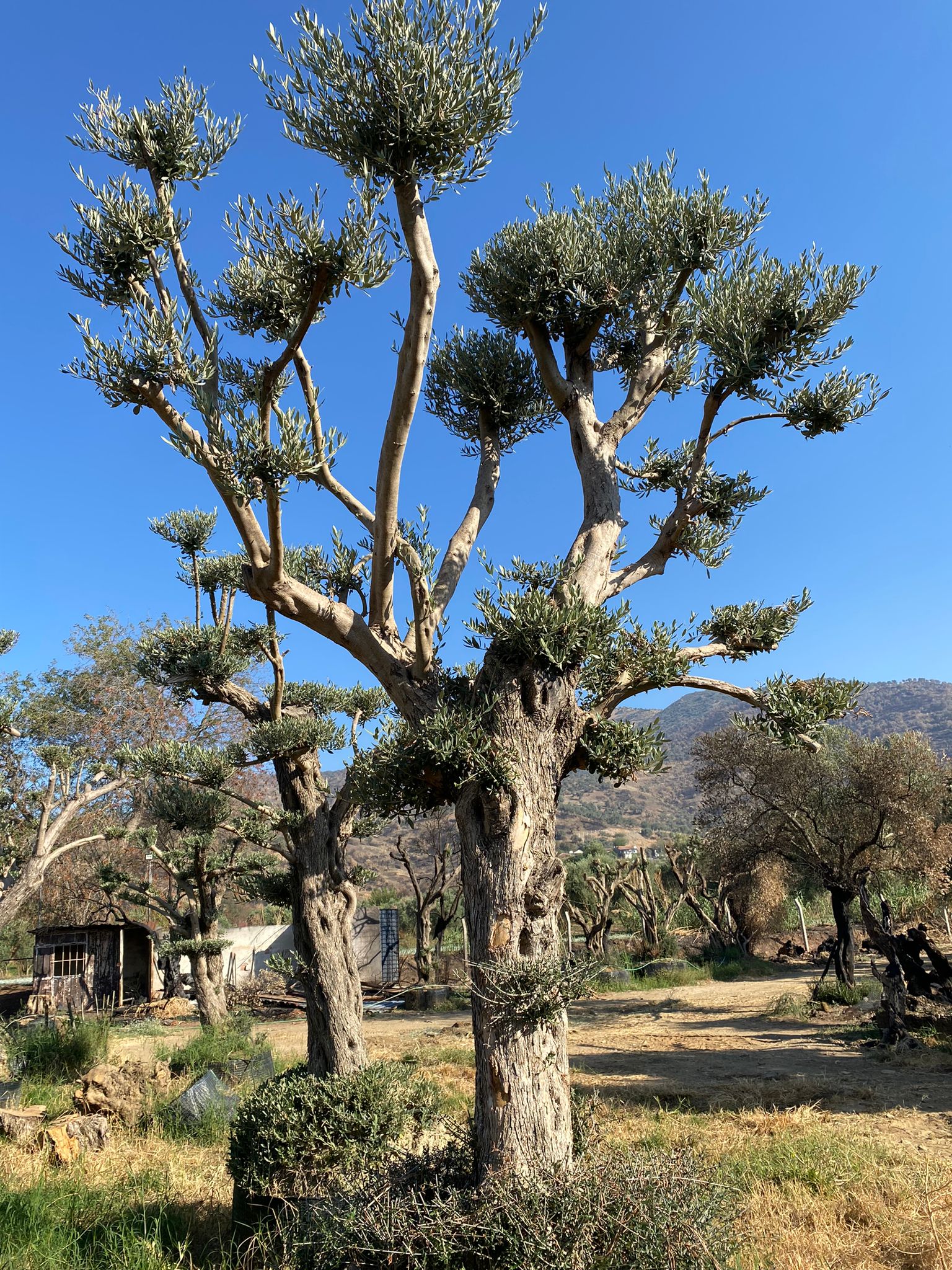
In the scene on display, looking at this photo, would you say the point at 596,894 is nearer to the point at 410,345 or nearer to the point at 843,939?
the point at 843,939

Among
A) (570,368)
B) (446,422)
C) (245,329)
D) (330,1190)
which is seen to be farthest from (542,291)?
(330,1190)

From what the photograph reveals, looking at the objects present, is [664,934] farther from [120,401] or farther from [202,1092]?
[120,401]

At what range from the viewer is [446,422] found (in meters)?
6.95

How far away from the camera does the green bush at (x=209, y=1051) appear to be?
1108 cm

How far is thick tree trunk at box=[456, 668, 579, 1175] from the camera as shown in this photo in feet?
12.9

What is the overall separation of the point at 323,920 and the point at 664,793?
9269 cm

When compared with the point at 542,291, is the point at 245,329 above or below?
below

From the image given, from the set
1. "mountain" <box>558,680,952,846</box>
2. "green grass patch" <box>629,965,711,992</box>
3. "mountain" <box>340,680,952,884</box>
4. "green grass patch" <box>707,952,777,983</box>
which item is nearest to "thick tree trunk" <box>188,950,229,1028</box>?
"green grass patch" <box>629,965,711,992</box>

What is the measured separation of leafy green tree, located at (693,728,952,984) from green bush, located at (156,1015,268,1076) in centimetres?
1077

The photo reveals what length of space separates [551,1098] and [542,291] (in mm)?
5228

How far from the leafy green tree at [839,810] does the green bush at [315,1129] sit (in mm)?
12453

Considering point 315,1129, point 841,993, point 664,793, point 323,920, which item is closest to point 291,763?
point 323,920

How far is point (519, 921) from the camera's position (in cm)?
425

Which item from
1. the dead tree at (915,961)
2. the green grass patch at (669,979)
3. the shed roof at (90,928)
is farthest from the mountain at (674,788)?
the dead tree at (915,961)
